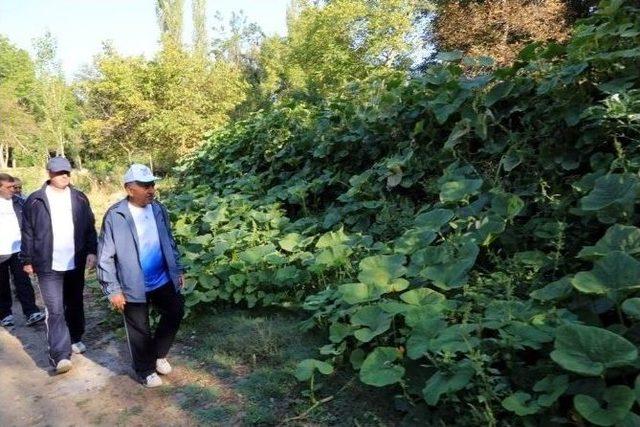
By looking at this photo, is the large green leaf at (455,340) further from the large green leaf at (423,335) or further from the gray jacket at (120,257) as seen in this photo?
the gray jacket at (120,257)

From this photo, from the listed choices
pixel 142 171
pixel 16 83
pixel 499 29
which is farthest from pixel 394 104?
pixel 16 83

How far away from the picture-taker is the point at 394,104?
5.57m

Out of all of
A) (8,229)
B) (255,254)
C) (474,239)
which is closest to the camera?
(474,239)

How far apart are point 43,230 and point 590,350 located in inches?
157

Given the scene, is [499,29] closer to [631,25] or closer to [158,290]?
[631,25]

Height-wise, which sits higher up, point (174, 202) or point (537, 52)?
point (537, 52)

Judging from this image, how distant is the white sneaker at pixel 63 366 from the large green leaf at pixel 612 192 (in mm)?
3952

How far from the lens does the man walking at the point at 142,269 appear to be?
3.58m

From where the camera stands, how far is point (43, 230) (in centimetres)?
419

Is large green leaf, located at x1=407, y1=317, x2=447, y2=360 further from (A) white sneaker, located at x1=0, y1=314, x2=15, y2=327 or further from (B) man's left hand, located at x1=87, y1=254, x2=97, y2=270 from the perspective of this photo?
Answer: (A) white sneaker, located at x1=0, y1=314, x2=15, y2=327

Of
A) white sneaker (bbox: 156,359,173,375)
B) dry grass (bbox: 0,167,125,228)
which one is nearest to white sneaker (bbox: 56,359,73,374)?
white sneaker (bbox: 156,359,173,375)

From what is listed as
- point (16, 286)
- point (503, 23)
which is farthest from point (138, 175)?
point (503, 23)

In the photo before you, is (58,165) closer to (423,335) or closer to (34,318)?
(34,318)

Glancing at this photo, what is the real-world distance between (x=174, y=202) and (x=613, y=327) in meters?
6.98
